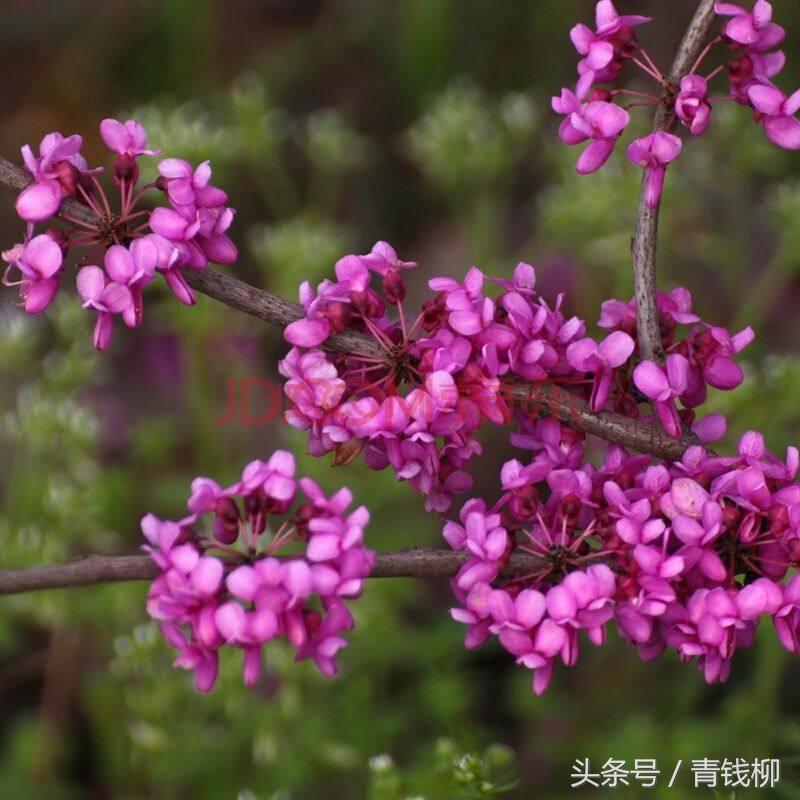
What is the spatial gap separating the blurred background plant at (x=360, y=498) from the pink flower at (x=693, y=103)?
959 millimetres

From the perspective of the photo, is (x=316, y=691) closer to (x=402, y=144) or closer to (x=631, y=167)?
(x=631, y=167)

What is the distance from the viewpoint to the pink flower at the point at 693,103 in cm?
150

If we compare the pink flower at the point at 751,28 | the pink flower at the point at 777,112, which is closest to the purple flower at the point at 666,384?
the pink flower at the point at 777,112

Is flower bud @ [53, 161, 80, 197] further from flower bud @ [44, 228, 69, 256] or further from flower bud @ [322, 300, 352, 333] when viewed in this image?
flower bud @ [322, 300, 352, 333]

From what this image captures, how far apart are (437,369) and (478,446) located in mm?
139

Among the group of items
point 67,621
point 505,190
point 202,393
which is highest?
point 505,190

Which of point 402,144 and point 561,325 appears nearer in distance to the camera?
point 561,325

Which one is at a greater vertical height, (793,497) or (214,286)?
(214,286)

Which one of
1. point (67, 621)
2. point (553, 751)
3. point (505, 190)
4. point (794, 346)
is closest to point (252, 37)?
point (505, 190)

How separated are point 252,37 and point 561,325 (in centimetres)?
492

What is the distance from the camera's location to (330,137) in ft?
11.8

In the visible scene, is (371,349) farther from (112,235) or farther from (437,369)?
(112,235)

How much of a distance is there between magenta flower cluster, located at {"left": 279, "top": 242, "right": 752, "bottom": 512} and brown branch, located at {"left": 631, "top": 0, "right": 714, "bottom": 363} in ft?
0.20

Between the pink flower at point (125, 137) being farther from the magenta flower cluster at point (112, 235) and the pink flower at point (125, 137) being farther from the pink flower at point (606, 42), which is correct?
the pink flower at point (606, 42)
